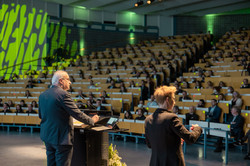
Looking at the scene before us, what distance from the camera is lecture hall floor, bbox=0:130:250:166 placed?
589 centimetres

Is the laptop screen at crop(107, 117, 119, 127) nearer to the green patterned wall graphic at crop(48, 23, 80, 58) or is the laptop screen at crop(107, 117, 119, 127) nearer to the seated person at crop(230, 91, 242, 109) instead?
the seated person at crop(230, 91, 242, 109)

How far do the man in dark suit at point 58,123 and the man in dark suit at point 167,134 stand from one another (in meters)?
0.77

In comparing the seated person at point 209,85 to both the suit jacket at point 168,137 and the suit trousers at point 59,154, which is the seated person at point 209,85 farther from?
the suit jacket at point 168,137

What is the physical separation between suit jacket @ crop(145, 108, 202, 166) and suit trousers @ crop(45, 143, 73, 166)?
0.88 metres

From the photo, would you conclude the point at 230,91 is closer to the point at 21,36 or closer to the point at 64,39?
the point at 64,39

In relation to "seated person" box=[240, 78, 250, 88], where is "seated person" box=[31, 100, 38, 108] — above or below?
below

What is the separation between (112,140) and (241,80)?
13.3 feet

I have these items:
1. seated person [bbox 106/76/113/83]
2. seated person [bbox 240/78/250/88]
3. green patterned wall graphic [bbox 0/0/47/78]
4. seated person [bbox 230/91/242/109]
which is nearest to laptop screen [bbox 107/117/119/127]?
seated person [bbox 230/91/242/109]

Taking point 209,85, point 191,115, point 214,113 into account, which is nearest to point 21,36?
point 209,85

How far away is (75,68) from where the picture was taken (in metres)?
14.4

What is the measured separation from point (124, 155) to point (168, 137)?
14.1 ft

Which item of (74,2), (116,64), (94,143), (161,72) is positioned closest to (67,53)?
(74,2)

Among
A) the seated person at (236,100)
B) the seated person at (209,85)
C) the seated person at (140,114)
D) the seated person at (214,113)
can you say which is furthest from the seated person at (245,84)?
the seated person at (140,114)

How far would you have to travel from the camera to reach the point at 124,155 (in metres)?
6.59
